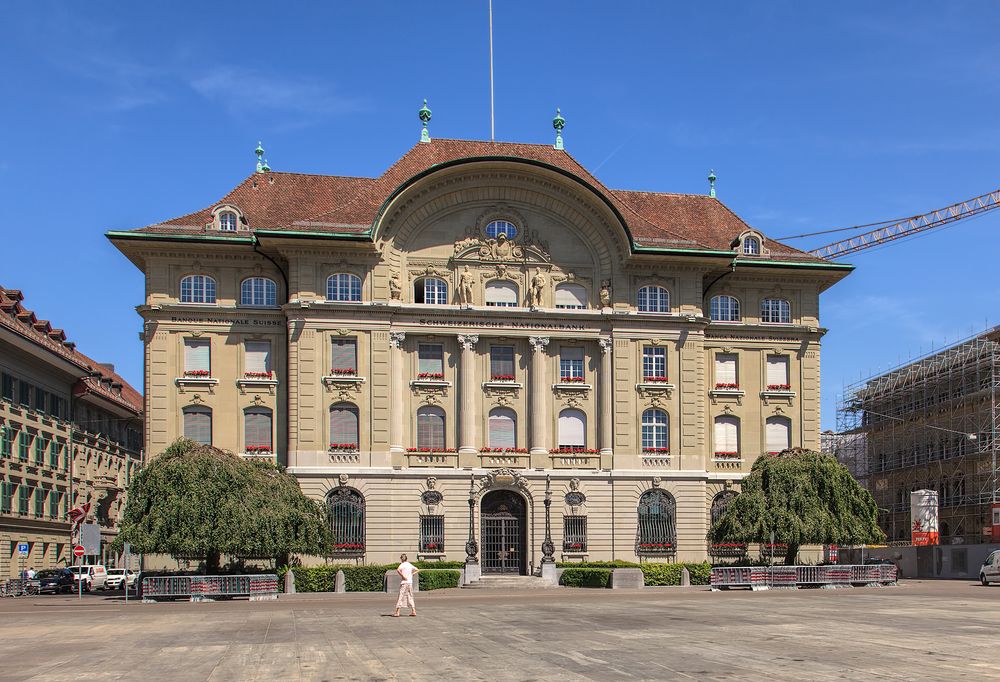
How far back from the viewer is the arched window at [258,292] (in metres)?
55.4

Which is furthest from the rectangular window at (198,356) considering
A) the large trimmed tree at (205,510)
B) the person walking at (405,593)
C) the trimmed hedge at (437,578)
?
the person walking at (405,593)

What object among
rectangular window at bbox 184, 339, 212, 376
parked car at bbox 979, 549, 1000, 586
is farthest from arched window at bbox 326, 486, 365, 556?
parked car at bbox 979, 549, 1000, 586

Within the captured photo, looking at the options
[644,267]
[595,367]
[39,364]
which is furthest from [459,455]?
[39,364]

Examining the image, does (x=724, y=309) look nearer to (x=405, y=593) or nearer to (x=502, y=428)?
(x=502, y=428)

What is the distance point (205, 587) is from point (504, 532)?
1789cm

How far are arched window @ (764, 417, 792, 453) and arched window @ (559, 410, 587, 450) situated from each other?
9.73m

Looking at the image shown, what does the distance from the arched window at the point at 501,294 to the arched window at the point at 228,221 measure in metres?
12.4

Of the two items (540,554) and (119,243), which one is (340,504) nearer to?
(540,554)

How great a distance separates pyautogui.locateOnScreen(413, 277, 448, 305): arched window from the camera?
56.2 metres

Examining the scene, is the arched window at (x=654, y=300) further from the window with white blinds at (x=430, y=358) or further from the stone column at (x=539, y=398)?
the window with white blinds at (x=430, y=358)

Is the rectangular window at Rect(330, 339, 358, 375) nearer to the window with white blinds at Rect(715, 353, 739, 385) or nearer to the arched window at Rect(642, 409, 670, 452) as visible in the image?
the arched window at Rect(642, 409, 670, 452)

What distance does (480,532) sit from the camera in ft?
181

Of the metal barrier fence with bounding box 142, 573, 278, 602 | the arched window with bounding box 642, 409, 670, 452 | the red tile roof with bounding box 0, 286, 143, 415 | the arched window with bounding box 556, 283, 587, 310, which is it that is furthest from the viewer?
the red tile roof with bounding box 0, 286, 143, 415

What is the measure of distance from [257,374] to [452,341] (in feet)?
30.7
